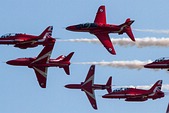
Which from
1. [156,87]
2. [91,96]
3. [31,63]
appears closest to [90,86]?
[91,96]

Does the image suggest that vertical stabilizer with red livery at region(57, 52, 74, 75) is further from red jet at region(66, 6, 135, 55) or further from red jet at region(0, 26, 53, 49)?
red jet at region(66, 6, 135, 55)

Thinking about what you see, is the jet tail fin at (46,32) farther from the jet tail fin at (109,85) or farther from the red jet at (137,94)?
the red jet at (137,94)

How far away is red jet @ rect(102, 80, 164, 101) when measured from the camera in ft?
481

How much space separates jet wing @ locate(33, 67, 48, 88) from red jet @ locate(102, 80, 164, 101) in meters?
11.5

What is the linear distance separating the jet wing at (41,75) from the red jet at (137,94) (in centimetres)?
1151

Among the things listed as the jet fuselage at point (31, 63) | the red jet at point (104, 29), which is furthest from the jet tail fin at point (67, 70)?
the red jet at point (104, 29)

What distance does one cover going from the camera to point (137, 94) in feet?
482

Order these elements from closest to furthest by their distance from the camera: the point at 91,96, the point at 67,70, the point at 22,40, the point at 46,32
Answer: the point at 22,40 → the point at 67,70 → the point at 46,32 → the point at 91,96

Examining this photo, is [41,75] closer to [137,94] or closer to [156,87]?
[137,94]

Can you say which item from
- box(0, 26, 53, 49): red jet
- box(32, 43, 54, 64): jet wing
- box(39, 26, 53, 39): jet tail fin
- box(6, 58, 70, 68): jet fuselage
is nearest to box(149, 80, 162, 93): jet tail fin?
box(6, 58, 70, 68): jet fuselage

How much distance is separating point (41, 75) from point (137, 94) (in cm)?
1625

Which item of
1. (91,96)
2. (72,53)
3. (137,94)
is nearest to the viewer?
(72,53)

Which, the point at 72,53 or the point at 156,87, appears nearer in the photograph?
the point at 72,53

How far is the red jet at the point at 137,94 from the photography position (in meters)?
147
